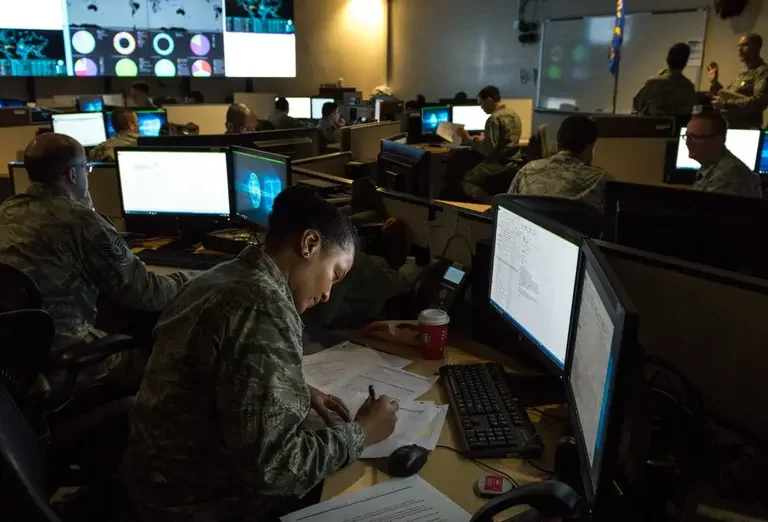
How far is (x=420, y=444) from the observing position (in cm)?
139

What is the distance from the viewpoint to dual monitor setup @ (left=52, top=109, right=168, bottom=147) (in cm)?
540

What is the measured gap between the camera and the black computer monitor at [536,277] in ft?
4.47

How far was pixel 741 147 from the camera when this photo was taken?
170 inches

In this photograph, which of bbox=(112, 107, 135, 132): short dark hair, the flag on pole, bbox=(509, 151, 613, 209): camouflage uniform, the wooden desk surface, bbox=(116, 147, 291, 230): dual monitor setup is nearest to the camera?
the wooden desk surface

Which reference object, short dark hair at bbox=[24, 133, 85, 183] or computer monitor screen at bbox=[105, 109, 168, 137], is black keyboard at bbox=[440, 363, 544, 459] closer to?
short dark hair at bbox=[24, 133, 85, 183]

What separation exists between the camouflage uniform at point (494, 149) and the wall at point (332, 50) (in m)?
3.93

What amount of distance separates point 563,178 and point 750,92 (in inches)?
102

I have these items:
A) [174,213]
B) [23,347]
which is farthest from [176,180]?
[23,347]

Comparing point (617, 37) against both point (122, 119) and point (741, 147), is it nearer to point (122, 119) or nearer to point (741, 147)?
point (741, 147)

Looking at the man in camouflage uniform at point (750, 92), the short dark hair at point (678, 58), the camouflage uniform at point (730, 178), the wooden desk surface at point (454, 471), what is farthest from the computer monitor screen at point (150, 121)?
the wooden desk surface at point (454, 471)

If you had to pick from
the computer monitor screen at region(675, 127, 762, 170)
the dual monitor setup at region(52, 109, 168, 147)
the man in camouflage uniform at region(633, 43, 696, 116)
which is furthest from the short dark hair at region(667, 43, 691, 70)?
the dual monitor setup at region(52, 109, 168, 147)

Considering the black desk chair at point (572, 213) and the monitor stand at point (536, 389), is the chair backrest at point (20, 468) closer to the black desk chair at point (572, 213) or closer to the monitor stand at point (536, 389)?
the monitor stand at point (536, 389)

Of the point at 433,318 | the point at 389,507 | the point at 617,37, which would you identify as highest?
the point at 617,37

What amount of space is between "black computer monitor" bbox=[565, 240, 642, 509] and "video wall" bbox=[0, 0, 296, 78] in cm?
781
